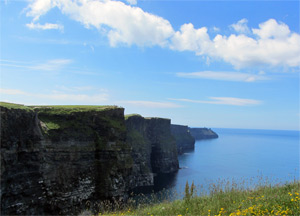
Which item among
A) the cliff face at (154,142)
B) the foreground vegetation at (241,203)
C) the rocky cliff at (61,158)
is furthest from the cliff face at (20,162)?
the cliff face at (154,142)

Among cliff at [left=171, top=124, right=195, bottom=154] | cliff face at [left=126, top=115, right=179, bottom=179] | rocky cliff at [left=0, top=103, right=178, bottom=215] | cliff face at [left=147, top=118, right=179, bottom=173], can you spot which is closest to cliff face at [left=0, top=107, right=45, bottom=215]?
rocky cliff at [left=0, top=103, right=178, bottom=215]

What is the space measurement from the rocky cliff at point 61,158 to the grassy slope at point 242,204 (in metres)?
22.0

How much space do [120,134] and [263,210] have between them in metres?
40.4

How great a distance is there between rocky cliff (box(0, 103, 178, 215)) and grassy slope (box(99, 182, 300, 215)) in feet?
72.3

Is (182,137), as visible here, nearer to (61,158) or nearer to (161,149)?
(161,149)

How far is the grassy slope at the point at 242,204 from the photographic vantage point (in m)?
8.56

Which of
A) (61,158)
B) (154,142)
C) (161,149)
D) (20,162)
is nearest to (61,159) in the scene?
(61,158)

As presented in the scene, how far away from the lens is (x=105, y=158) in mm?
44531

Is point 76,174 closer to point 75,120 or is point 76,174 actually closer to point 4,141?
point 75,120

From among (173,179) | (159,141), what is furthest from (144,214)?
(159,141)

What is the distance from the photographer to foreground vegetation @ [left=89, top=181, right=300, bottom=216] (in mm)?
8578

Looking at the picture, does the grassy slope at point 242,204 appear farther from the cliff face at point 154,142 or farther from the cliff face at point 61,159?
the cliff face at point 154,142

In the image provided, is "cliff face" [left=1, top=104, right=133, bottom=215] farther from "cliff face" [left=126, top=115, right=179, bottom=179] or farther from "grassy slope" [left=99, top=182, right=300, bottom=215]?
"cliff face" [left=126, top=115, right=179, bottom=179]

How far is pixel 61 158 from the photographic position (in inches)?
1495
